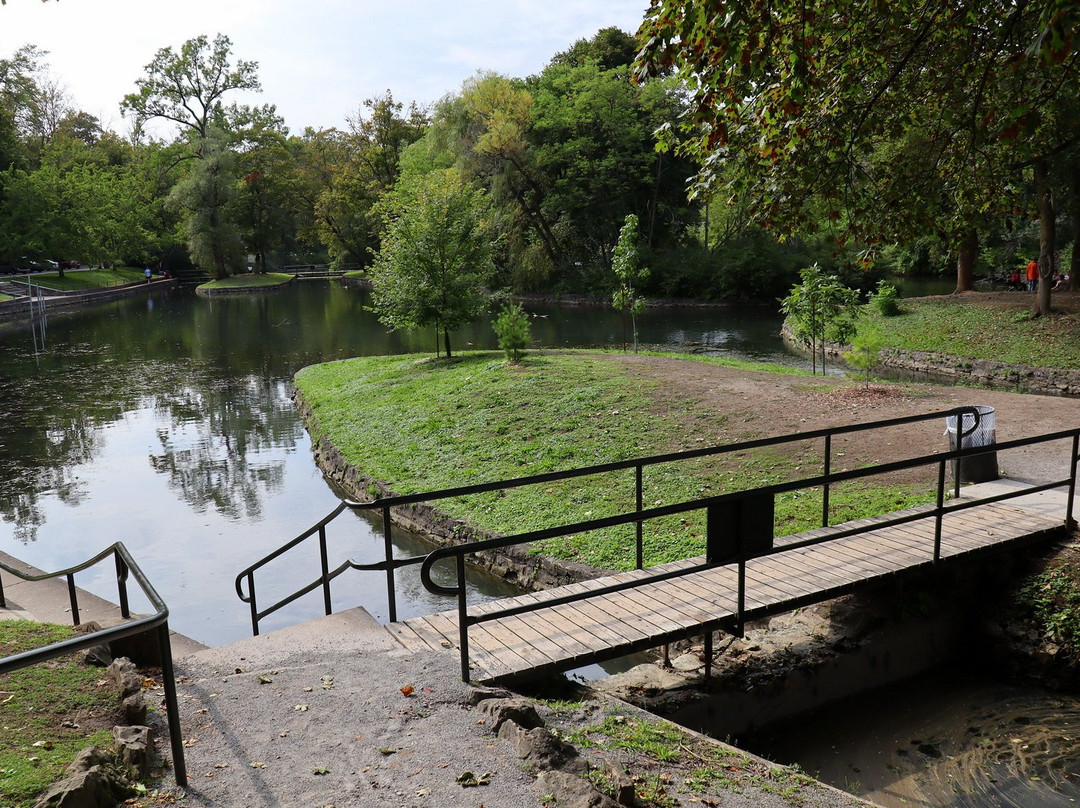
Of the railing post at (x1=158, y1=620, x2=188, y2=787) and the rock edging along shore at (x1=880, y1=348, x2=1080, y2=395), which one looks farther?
the rock edging along shore at (x1=880, y1=348, x2=1080, y2=395)

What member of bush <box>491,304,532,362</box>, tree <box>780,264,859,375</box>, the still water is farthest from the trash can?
tree <box>780,264,859,375</box>

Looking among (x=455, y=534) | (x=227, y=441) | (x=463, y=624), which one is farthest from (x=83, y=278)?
(x=463, y=624)

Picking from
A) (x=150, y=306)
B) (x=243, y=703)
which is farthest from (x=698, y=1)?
(x=150, y=306)

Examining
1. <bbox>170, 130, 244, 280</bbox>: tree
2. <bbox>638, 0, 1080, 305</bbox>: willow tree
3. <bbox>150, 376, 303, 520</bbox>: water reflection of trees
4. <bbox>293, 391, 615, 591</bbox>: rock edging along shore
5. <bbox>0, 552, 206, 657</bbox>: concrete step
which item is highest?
<bbox>170, 130, 244, 280</bbox>: tree

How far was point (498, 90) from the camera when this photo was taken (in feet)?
169

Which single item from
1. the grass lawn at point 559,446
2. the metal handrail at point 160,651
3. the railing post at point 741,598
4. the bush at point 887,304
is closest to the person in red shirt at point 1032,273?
the bush at point 887,304

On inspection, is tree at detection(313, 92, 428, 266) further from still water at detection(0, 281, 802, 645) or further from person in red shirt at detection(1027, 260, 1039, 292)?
person in red shirt at detection(1027, 260, 1039, 292)

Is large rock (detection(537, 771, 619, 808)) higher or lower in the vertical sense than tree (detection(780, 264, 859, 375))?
lower

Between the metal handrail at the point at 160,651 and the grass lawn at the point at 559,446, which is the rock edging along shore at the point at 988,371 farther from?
the metal handrail at the point at 160,651

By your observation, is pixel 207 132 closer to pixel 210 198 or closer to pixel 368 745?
pixel 210 198

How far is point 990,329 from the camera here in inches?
1043

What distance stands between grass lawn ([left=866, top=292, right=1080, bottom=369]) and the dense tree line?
7.00 ft

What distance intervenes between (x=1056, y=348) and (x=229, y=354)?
2852cm

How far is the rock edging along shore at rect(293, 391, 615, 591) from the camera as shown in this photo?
10.2 meters
